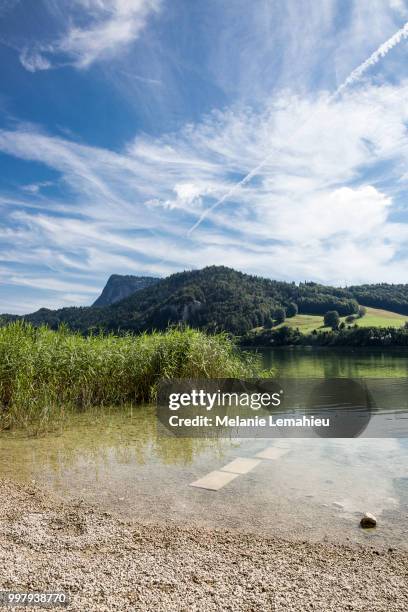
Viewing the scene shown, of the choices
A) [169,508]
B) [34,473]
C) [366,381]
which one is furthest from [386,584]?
[366,381]

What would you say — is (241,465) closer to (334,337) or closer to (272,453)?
(272,453)

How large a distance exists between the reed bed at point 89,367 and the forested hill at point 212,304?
64.4m

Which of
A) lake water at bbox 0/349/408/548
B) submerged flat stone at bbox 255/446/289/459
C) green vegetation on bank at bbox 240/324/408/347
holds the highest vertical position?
green vegetation on bank at bbox 240/324/408/347

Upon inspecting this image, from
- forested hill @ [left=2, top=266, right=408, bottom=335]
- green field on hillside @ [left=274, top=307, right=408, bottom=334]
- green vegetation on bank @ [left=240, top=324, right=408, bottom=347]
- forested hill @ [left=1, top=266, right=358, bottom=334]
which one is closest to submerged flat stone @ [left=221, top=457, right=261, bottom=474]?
green vegetation on bank @ [left=240, top=324, right=408, bottom=347]

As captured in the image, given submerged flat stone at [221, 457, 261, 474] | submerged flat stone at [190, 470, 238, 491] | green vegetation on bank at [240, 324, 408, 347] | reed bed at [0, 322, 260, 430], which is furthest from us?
green vegetation on bank at [240, 324, 408, 347]

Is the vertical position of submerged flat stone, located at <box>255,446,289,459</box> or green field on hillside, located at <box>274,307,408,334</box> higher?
green field on hillside, located at <box>274,307,408,334</box>

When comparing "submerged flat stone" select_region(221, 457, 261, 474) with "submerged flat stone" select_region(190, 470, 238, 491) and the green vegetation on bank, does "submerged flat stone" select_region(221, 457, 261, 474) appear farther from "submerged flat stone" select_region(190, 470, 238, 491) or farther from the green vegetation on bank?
the green vegetation on bank

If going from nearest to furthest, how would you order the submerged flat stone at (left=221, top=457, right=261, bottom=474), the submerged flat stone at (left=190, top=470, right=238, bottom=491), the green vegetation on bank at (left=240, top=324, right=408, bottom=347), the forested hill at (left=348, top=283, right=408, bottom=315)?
the submerged flat stone at (left=190, top=470, right=238, bottom=491)
the submerged flat stone at (left=221, top=457, right=261, bottom=474)
the green vegetation on bank at (left=240, top=324, right=408, bottom=347)
the forested hill at (left=348, top=283, right=408, bottom=315)

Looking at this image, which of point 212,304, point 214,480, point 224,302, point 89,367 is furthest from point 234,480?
point 224,302

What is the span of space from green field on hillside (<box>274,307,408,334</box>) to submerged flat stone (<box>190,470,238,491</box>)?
9629 centimetres

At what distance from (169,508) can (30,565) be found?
83.6 inches

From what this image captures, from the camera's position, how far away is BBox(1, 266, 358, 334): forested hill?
9900 centimetres

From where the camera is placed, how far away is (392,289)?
160 metres

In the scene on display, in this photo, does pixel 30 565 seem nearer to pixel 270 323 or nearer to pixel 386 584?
pixel 386 584
